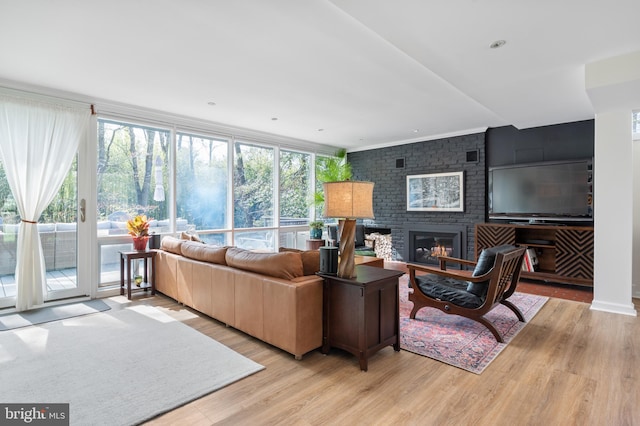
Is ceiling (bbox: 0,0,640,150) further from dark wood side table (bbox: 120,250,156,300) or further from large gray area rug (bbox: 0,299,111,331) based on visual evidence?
large gray area rug (bbox: 0,299,111,331)

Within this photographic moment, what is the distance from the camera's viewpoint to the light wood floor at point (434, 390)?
189 centimetres

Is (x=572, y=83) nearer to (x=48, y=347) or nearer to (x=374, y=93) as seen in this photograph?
(x=374, y=93)

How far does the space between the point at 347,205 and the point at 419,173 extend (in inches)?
179

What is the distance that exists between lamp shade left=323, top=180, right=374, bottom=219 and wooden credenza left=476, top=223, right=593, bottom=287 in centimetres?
372

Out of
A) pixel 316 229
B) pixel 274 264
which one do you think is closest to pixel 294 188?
pixel 316 229

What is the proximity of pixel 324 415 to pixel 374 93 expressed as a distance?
133 inches

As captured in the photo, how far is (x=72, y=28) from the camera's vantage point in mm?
2549

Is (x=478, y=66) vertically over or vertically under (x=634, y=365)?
over

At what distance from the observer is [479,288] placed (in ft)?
10.0

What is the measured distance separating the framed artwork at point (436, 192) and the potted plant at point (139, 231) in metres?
4.81

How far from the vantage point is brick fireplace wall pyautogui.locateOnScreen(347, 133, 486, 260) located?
5988 millimetres

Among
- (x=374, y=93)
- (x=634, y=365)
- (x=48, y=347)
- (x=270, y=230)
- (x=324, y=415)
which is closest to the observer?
(x=324, y=415)

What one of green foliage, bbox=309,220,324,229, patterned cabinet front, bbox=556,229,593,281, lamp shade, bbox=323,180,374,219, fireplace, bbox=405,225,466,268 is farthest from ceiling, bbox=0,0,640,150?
green foliage, bbox=309,220,324,229

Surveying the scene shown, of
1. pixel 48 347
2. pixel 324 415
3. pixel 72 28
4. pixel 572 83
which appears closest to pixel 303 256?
pixel 324 415
